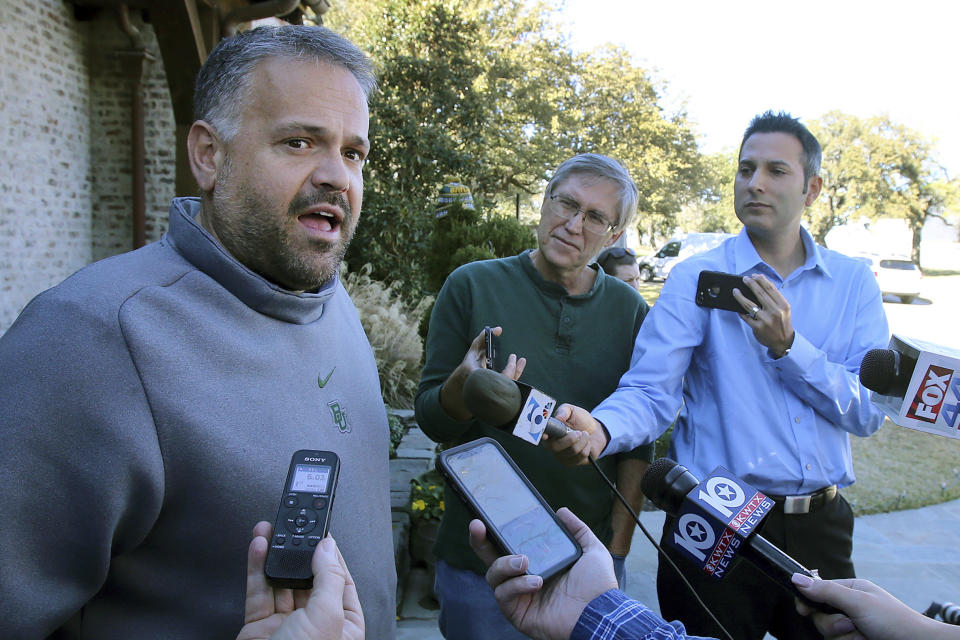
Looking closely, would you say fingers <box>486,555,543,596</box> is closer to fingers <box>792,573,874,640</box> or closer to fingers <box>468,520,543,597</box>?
fingers <box>468,520,543,597</box>

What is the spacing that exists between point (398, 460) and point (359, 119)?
4.05 meters

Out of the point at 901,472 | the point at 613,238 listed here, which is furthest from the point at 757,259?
the point at 901,472

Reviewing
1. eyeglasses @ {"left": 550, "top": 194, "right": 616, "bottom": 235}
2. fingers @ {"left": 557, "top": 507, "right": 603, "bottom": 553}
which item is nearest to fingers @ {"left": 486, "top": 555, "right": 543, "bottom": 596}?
fingers @ {"left": 557, "top": 507, "right": 603, "bottom": 553}

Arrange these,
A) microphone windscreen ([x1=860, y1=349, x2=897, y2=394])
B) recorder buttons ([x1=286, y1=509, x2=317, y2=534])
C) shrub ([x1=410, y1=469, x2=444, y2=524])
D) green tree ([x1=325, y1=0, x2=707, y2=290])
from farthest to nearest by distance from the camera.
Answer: green tree ([x1=325, y1=0, x2=707, y2=290])
shrub ([x1=410, y1=469, x2=444, y2=524])
microphone windscreen ([x1=860, y1=349, x2=897, y2=394])
recorder buttons ([x1=286, y1=509, x2=317, y2=534])

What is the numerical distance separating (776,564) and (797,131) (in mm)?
1539

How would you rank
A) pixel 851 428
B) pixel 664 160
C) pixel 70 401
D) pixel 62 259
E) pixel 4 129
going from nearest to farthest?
pixel 70 401 → pixel 851 428 → pixel 4 129 → pixel 62 259 → pixel 664 160

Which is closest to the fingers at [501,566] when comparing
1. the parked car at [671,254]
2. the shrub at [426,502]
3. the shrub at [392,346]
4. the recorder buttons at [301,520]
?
the recorder buttons at [301,520]

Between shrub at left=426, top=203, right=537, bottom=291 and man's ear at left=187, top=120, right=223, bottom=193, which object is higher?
man's ear at left=187, top=120, right=223, bottom=193

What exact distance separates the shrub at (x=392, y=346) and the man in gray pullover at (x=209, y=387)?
17.3 feet

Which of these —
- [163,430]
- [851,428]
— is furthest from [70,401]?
[851,428]

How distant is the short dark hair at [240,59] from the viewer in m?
1.48

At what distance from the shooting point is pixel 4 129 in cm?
644

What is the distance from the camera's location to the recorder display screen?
1170 millimetres

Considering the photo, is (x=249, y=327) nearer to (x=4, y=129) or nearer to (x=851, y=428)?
(x=851, y=428)
